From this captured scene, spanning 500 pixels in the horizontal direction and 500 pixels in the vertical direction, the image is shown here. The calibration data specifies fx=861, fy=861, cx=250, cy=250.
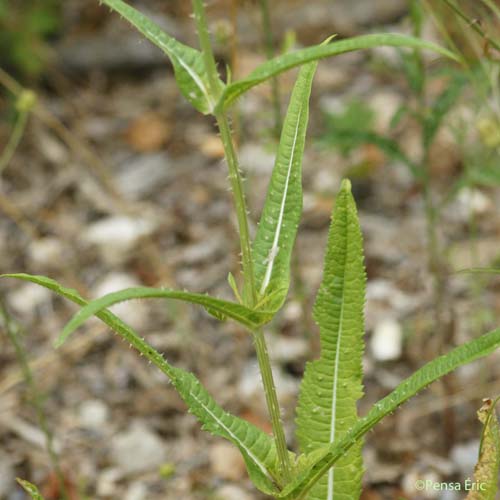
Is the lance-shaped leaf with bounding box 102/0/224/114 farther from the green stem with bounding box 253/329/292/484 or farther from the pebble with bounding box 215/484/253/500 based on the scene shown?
the pebble with bounding box 215/484/253/500

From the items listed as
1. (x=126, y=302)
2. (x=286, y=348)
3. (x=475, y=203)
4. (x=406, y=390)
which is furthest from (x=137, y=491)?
(x=475, y=203)

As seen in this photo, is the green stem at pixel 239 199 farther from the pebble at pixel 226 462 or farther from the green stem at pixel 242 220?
the pebble at pixel 226 462

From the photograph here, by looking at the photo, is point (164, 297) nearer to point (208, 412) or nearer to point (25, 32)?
point (208, 412)

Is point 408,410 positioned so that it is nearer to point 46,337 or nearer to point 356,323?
point 356,323

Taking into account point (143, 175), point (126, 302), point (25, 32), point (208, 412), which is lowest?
point (208, 412)

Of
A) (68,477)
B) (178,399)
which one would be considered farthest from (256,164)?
(68,477)
